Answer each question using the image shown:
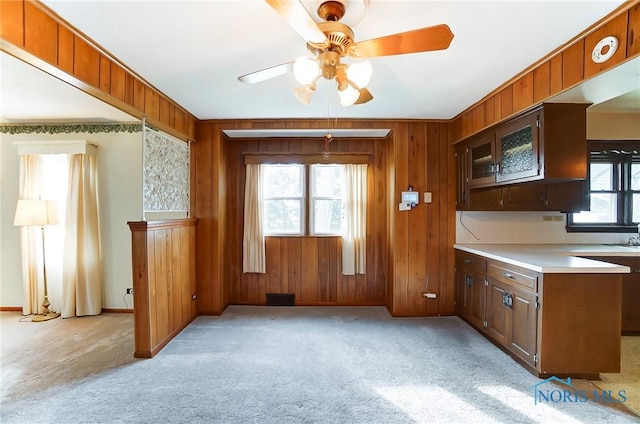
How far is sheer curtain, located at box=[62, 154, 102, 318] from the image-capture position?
3717 mm

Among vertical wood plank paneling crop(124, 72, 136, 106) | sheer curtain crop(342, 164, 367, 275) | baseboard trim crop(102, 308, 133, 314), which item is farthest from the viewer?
sheer curtain crop(342, 164, 367, 275)

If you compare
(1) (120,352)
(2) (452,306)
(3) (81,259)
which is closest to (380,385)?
(2) (452,306)

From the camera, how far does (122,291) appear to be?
3943 millimetres

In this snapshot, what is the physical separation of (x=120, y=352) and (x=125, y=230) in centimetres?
170

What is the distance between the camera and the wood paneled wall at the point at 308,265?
4.24 m

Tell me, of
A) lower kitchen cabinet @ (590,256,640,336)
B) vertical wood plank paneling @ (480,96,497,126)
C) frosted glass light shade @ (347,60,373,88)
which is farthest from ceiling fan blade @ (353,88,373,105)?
lower kitchen cabinet @ (590,256,640,336)

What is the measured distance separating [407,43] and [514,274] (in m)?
2.26

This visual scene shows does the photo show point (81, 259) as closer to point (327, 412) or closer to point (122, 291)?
point (122, 291)

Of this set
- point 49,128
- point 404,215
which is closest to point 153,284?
point 49,128

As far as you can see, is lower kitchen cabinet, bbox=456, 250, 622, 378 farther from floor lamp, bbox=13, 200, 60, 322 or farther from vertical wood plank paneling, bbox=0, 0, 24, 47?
floor lamp, bbox=13, 200, 60, 322

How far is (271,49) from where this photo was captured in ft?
6.70

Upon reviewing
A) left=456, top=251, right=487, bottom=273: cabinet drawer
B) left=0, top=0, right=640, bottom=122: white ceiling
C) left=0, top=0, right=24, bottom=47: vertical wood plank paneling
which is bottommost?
left=456, top=251, right=487, bottom=273: cabinet drawer

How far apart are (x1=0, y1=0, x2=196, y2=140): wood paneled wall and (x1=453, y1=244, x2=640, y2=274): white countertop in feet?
11.7

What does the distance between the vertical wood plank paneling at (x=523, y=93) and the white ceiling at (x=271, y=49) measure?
4.5 inches
